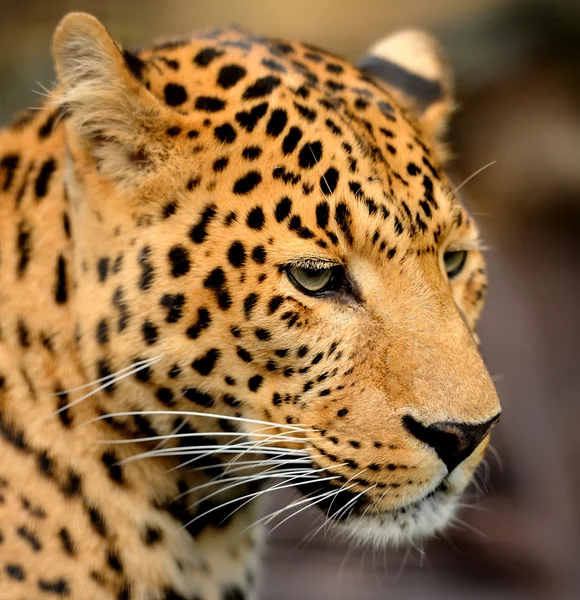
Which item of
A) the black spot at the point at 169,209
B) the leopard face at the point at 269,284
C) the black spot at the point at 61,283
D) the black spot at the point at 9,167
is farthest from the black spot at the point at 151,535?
the black spot at the point at 9,167

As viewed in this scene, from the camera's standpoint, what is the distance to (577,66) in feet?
34.9

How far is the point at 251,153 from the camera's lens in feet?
9.64

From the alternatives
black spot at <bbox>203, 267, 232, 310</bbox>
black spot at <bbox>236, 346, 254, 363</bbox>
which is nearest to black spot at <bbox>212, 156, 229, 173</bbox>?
black spot at <bbox>203, 267, 232, 310</bbox>

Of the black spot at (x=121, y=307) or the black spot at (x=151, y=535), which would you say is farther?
the black spot at (x=151, y=535)

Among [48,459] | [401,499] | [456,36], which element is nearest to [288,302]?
[401,499]

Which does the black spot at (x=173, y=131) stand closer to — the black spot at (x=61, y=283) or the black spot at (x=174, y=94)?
the black spot at (x=174, y=94)

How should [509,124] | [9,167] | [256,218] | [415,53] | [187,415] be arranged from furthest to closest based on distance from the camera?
[509,124] < [415,53] < [9,167] < [187,415] < [256,218]

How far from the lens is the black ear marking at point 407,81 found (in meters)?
3.94

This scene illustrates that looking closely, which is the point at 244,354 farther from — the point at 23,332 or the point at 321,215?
the point at 23,332

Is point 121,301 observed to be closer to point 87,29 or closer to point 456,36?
point 87,29

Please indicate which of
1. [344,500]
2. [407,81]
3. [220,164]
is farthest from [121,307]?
[407,81]

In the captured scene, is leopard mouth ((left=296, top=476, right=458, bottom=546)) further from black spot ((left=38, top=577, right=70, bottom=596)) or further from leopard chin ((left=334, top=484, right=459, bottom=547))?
black spot ((left=38, top=577, right=70, bottom=596))

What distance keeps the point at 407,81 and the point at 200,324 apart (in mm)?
1694

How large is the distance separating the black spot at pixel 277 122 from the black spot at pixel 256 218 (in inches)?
10.4
